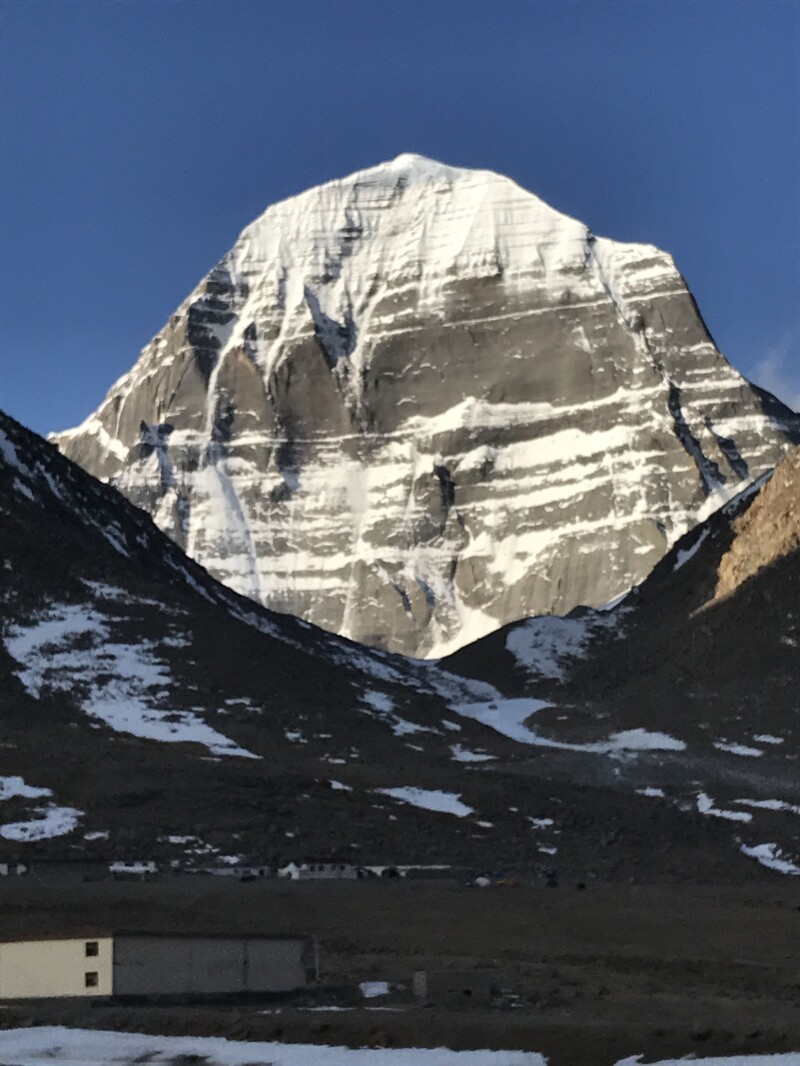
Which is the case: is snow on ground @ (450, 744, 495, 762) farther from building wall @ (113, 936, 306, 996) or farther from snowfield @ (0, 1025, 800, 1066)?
snowfield @ (0, 1025, 800, 1066)

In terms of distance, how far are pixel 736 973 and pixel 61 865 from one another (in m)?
44.5

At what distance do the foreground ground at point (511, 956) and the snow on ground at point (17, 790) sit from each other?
2498cm

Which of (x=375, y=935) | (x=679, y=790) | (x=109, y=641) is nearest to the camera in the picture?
(x=375, y=935)

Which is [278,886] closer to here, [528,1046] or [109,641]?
[528,1046]

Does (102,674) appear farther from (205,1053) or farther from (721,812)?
(205,1053)

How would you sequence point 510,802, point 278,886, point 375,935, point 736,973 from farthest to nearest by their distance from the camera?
1. point 510,802
2. point 278,886
3. point 375,935
4. point 736,973

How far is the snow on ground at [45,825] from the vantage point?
128m

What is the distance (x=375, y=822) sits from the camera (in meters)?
138

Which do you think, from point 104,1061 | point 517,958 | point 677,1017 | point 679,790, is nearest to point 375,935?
point 517,958

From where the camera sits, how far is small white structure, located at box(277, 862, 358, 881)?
383 ft

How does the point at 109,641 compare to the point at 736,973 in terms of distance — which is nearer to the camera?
the point at 736,973

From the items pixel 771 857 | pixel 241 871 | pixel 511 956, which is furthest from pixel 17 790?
pixel 511 956

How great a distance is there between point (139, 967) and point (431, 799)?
74582 millimetres

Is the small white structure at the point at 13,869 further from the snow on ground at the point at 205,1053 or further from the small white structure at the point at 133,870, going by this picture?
the snow on ground at the point at 205,1053
